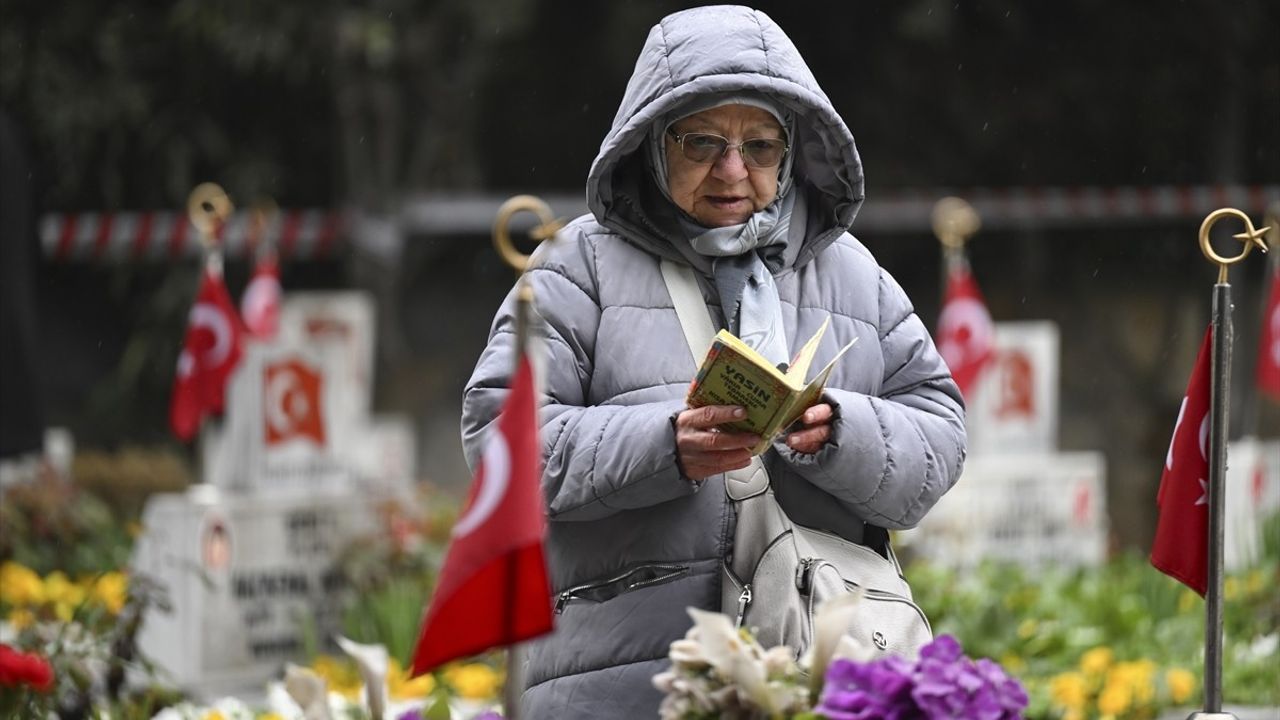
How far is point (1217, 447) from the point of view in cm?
324

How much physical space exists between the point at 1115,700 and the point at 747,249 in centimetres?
330

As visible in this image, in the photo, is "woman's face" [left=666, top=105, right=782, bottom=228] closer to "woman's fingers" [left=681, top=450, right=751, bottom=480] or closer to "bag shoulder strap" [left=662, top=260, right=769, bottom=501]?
"bag shoulder strap" [left=662, top=260, right=769, bottom=501]

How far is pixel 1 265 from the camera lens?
650cm

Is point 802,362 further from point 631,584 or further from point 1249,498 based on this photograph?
point 1249,498

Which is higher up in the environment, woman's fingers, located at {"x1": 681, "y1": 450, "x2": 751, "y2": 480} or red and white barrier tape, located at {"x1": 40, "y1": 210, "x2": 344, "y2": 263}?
red and white barrier tape, located at {"x1": 40, "y1": 210, "x2": 344, "y2": 263}

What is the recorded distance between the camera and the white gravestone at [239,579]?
7449 millimetres

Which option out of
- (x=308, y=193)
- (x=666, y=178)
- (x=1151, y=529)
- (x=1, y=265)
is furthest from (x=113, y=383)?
(x=666, y=178)

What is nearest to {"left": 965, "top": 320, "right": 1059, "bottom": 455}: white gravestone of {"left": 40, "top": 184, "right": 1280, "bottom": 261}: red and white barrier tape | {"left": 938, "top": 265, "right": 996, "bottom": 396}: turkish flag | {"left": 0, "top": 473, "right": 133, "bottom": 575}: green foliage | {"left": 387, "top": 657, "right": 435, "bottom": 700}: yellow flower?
{"left": 938, "top": 265, "right": 996, "bottom": 396}: turkish flag

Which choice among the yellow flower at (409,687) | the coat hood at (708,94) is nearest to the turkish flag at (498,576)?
the coat hood at (708,94)

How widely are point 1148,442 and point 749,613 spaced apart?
12.9 m

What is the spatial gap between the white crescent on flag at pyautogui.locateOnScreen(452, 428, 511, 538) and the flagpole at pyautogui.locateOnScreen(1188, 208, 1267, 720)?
130cm

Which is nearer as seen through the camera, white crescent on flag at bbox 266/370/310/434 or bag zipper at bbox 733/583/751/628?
bag zipper at bbox 733/583/751/628

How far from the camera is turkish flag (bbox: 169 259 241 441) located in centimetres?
821

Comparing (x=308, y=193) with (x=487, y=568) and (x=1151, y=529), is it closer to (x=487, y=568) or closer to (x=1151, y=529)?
(x=1151, y=529)
